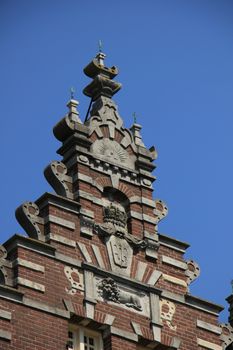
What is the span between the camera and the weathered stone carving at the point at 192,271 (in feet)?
155

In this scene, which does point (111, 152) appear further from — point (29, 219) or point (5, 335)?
point (5, 335)

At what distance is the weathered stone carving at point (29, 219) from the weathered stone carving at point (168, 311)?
3.85 meters

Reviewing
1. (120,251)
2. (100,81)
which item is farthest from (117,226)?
(100,81)

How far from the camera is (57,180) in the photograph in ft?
151

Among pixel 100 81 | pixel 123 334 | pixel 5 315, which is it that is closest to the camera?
pixel 5 315

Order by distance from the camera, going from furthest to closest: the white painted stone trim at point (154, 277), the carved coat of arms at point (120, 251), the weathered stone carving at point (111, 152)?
the weathered stone carving at point (111, 152) → the white painted stone trim at point (154, 277) → the carved coat of arms at point (120, 251)

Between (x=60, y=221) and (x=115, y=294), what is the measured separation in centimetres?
232

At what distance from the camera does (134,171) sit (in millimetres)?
47875

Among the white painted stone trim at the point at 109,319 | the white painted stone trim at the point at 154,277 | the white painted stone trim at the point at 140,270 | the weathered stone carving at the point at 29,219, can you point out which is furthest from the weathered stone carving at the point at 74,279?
the white painted stone trim at the point at 154,277

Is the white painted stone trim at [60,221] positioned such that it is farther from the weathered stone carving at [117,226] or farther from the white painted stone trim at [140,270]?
the white painted stone trim at [140,270]

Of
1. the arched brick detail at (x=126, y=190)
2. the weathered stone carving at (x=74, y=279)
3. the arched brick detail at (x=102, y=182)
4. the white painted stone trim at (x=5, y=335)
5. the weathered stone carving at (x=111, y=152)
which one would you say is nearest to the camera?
the white painted stone trim at (x=5, y=335)

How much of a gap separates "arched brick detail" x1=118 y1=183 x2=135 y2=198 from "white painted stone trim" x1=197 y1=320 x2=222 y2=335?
386 centimetres

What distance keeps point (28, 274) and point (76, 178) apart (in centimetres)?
385

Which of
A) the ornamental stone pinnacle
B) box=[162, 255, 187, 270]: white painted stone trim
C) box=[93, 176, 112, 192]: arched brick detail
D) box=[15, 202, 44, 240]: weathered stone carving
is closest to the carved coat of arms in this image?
box=[162, 255, 187, 270]: white painted stone trim
